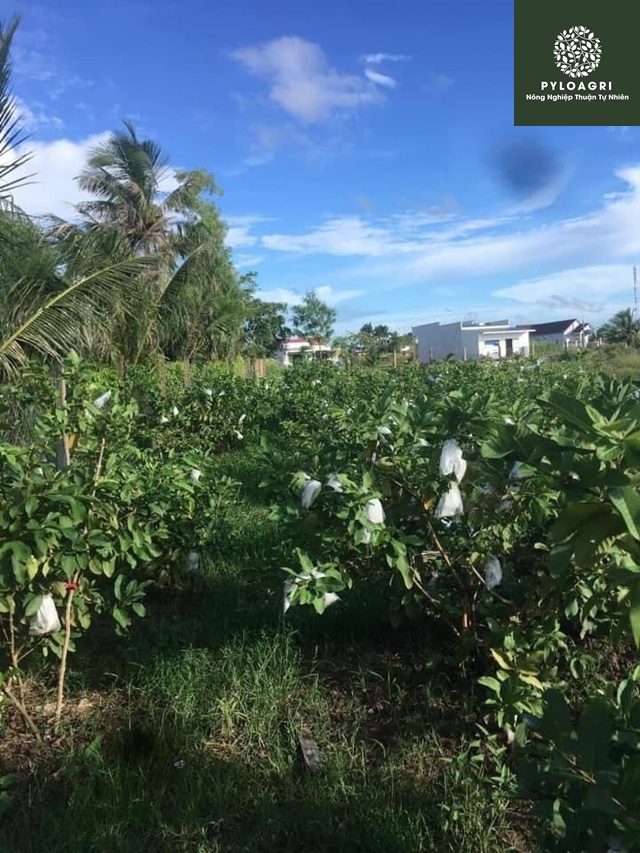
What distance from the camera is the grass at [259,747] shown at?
75.9 inches

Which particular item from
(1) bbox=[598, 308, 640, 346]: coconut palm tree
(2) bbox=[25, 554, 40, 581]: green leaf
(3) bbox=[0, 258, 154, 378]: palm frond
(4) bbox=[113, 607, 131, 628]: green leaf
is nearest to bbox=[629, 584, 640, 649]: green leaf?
(2) bbox=[25, 554, 40, 581]: green leaf

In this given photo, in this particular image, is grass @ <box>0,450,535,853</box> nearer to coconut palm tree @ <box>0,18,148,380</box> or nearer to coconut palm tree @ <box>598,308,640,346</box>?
coconut palm tree @ <box>0,18,148,380</box>

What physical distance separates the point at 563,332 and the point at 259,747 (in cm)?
6373

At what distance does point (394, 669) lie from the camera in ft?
8.75

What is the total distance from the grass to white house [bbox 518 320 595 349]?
56.4m

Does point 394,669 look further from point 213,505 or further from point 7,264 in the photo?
point 7,264

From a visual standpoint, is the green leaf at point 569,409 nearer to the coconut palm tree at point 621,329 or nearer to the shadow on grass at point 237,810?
the shadow on grass at point 237,810

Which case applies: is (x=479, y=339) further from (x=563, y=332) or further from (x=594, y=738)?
(x=594, y=738)

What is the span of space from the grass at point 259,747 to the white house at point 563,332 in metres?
56.4

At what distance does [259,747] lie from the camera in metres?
2.30

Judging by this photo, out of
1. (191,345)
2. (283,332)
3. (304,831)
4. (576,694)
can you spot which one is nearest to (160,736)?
(304,831)

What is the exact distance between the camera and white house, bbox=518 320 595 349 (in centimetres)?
5695

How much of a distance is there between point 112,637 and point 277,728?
1133mm

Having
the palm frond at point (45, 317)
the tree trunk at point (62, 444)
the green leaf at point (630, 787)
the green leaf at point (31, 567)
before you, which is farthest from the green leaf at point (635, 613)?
the palm frond at point (45, 317)
